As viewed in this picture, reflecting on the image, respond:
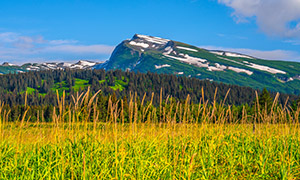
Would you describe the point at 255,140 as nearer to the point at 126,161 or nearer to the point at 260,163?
the point at 260,163

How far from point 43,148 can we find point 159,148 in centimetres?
312

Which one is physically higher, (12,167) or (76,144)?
(76,144)

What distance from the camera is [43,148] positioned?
705cm

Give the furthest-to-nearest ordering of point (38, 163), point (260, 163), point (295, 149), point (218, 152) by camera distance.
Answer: point (295, 149), point (218, 152), point (260, 163), point (38, 163)

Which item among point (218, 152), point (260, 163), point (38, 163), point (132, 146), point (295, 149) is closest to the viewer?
point (38, 163)

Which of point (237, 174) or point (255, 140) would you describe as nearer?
point (237, 174)

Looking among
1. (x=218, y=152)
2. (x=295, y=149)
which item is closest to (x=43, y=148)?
(x=218, y=152)

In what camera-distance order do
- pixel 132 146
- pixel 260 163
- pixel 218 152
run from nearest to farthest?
pixel 260 163
pixel 132 146
pixel 218 152

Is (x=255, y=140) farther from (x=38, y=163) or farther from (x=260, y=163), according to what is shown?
(x=38, y=163)

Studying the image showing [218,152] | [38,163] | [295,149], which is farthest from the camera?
[295,149]

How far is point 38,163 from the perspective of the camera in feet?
19.9

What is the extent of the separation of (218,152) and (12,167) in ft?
17.5

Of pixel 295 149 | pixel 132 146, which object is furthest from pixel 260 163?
pixel 132 146

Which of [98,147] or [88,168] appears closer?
[88,168]
